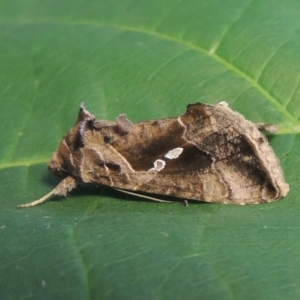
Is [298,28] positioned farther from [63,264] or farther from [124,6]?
[63,264]

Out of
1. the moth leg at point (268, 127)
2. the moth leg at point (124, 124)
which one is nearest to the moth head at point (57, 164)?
the moth leg at point (124, 124)

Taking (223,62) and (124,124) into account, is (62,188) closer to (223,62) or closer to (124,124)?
(124,124)

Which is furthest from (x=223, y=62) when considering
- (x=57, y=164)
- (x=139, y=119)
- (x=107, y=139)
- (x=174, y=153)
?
(x=57, y=164)

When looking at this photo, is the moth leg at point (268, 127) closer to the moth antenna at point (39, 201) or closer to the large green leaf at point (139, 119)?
the large green leaf at point (139, 119)

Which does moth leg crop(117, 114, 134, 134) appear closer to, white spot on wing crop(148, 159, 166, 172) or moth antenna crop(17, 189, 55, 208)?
white spot on wing crop(148, 159, 166, 172)

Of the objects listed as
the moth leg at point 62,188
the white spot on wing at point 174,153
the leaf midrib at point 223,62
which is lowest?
the moth leg at point 62,188
